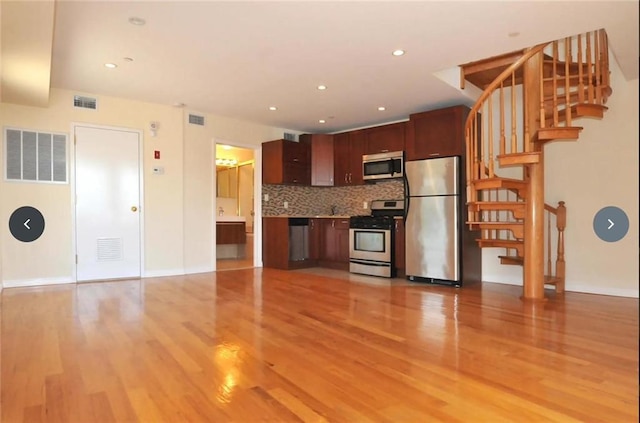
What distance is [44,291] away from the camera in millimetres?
4465

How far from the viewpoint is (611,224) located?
1.67 feet

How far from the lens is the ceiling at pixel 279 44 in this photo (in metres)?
3.01

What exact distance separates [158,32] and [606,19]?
3.64 metres

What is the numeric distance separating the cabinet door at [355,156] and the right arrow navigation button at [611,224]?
5.93 meters

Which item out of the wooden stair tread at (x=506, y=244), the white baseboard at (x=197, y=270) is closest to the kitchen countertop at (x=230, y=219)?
the white baseboard at (x=197, y=270)

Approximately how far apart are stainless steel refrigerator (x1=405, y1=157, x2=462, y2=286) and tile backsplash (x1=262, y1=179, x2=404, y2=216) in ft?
3.05

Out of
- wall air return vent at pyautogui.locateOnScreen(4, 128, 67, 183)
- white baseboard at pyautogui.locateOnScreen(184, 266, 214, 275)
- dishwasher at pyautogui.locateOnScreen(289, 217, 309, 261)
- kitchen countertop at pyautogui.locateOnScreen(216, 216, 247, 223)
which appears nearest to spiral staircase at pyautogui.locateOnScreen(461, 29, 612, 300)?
dishwasher at pyautogui.locateOnScreen(289, 217, 309, 261)

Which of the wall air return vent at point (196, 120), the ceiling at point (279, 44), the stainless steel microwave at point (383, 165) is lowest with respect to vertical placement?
the stainless steel microwave at point (383, 165)

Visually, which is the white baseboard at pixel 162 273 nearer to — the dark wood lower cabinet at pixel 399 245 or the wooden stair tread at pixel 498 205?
the dark wood lower cabinet at pixel 399 245

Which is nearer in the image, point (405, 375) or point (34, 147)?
point (405, 375)

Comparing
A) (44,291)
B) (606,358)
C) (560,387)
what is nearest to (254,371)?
(560,387)

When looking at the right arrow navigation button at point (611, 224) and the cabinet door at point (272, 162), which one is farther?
the cabinet door at point (272, 162)

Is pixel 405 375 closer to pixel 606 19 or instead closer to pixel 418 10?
pixel 418 10

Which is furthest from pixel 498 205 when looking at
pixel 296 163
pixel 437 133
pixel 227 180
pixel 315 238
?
pixel 227 180
